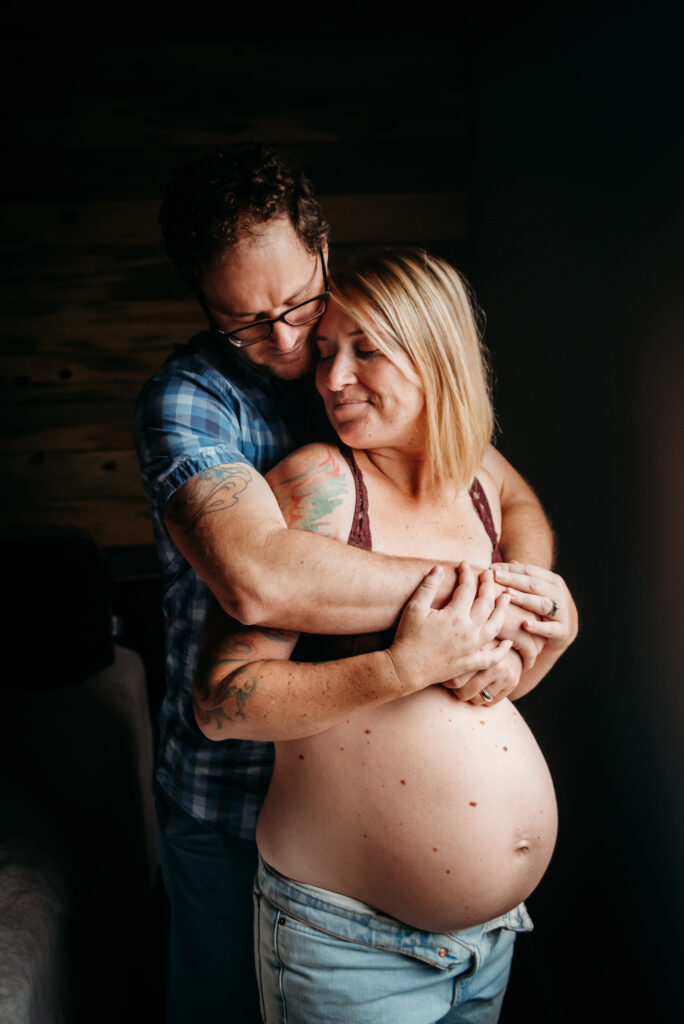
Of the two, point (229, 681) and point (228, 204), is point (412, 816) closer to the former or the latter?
point (229, 681)

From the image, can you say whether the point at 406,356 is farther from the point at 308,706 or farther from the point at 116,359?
the point at 116,359

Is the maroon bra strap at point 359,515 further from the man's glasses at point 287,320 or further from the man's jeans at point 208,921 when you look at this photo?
the man's jeans at point 208,921

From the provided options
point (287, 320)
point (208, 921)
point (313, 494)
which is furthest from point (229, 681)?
point (208, 921)

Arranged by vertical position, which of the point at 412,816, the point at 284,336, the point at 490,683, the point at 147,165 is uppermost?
the point at 147,165

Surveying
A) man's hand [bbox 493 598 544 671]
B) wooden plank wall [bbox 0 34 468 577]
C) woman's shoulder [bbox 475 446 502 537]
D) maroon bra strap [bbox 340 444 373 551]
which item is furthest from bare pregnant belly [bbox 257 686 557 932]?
wooden plank wall [bbox 0 34 468 577]

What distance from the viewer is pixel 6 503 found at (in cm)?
225

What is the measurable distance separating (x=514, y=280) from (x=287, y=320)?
2.60 ft

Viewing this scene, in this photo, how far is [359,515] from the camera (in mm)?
1051

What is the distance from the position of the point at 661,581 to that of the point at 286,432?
622mm

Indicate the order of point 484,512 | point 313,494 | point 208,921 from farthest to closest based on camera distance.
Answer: point 208,921
point 484,512
point 313,494

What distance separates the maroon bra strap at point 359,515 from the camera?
3.40 ft

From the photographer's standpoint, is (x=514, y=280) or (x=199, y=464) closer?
(x=199, y=464)

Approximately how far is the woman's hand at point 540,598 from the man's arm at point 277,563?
10cm

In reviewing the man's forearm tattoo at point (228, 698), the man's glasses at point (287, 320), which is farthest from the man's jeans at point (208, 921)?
the man's glasses at point (287, 320)
